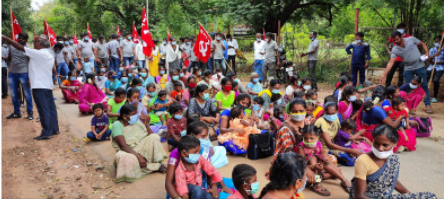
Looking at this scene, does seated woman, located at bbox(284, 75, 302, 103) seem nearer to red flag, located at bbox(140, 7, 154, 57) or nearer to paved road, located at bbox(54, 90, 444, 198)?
paved road, located at bbox(54, 90, 444, 198)

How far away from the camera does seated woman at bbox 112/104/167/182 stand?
13.2 feet

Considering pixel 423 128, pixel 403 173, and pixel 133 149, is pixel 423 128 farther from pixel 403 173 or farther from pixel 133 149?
pixel 133 149

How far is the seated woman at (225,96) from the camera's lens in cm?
A: 589

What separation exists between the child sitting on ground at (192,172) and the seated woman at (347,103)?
9.11 ft

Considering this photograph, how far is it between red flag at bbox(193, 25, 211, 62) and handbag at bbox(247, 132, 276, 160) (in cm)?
457

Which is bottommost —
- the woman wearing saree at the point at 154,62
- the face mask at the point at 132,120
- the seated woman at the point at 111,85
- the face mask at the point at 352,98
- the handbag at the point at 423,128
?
the handbag at the point at 423,128

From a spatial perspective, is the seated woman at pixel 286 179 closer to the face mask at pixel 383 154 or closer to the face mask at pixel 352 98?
the face mask at pixel 383 154

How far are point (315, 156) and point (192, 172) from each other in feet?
4.75

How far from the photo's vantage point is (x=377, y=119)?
4.63 m

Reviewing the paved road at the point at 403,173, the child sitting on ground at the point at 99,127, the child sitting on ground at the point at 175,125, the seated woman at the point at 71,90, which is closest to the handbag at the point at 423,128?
the paved road at the point at 403,173

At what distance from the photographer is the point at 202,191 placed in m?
3.12

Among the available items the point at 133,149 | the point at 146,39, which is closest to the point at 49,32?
the point at 146,39

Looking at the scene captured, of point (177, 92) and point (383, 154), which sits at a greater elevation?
point (177, 92)

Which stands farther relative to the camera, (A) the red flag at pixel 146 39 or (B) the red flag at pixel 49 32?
(A) the red flag at pixel 146 39
